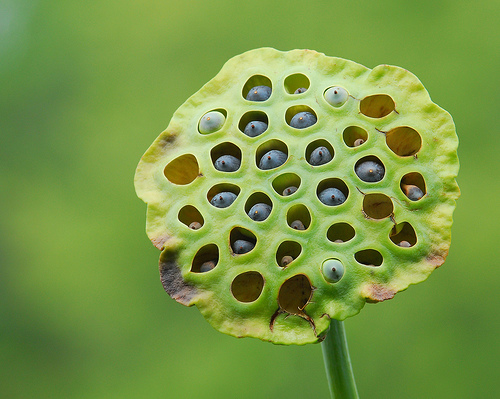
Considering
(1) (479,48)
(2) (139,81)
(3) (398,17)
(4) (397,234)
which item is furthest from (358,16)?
(4) (397,234)

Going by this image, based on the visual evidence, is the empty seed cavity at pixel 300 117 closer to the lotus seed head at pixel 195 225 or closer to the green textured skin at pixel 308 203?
the green textured skin at pixel 308 203

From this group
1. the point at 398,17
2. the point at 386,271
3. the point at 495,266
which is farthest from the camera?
the point at 398,17

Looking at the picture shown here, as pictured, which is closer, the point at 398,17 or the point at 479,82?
the point at 479,82

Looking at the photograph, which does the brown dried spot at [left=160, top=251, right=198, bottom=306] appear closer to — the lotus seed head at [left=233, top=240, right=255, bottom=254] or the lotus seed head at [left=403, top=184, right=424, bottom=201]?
the lotus seed head at [left=233, top=240, right=255, bottom=254]

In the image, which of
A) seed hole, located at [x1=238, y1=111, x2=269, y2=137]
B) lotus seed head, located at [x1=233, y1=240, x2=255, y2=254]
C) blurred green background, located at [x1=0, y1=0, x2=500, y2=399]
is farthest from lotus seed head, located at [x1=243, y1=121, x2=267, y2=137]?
blurred green background, located at [x1=0, y1=0, x2=500, y2=399]

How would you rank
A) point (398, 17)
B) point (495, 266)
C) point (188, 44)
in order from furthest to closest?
point (188, 44)
point (398, 17)
point (495, 266)

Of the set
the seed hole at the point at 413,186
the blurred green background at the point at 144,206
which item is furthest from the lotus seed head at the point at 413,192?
the blurred green background at the point at 144,206

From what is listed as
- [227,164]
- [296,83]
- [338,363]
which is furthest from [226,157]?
[338,363]

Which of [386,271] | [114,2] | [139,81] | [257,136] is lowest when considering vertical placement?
[386,271]

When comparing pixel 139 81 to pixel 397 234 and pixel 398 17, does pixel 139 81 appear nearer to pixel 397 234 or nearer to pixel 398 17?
pixel 398 17
